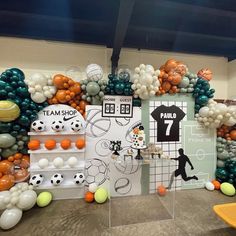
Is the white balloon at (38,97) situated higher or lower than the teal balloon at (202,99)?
lower

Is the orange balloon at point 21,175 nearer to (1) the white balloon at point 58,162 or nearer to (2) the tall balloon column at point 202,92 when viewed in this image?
(1) the white balloon at point 58,162

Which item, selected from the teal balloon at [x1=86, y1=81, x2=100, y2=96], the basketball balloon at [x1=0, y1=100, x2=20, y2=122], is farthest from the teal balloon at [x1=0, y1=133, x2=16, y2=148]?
the teal balloon at [x1=86, y1=81, x2=100, y2=96]

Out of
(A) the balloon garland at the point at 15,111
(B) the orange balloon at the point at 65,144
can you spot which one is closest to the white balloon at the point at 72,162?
(B) the orange balloon at the point at 65,144

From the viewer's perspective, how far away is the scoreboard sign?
2.07 meters

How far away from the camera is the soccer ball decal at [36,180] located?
181cm

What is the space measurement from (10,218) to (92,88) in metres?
1.61

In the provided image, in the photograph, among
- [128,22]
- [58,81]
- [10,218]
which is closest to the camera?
[10,218]

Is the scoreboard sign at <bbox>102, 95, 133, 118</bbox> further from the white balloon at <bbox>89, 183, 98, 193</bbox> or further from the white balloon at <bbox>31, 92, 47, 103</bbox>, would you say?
→ the white balloon at <bbox>89, 183, 98, 193</bbox>

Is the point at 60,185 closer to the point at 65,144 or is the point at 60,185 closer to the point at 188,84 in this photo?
the point at 65,144

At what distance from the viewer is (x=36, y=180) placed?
1.82 metres

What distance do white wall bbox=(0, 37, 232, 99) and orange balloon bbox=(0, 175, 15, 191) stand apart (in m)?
1.67

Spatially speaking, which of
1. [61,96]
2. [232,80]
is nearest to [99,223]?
[61,96]

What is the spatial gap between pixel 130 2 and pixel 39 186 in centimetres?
229

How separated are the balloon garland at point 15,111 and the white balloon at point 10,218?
0.69m
